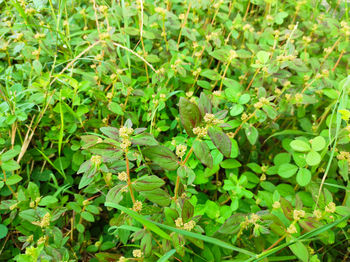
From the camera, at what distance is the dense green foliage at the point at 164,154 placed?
1.08m

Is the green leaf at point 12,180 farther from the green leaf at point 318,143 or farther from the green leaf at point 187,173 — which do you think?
the green leaf at point 318,143

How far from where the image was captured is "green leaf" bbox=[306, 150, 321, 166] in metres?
1.27

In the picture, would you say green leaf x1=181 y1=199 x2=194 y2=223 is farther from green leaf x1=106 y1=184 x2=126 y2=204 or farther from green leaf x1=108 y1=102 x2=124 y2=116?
green leaf x1=108 y1=102 x2=124 y2=116

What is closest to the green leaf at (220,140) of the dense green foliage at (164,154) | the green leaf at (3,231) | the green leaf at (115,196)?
the dense green foliage at (164,154)

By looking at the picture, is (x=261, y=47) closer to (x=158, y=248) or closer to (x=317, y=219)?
(x=317, y=219)

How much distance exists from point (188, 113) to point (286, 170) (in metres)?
0.67

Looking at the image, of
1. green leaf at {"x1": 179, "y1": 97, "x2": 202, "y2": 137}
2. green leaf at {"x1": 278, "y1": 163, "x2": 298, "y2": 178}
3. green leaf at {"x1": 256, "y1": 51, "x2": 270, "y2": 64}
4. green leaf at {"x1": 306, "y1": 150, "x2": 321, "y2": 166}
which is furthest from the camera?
green leaf at {"x1": 256, "y1": 51, "x2": 270, "y2": 64}

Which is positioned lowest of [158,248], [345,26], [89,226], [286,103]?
[89,226]

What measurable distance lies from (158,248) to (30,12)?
1.42 m

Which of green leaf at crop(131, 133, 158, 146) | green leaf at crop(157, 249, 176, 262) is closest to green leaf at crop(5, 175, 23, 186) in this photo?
green leaf at crop(131, 133, 158, 146)

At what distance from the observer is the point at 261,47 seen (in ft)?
5.78

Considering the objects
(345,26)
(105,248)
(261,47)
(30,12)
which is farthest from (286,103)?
(30,12)

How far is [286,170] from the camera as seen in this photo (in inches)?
55.7

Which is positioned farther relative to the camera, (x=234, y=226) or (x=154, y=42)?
(x=154, y=42)
